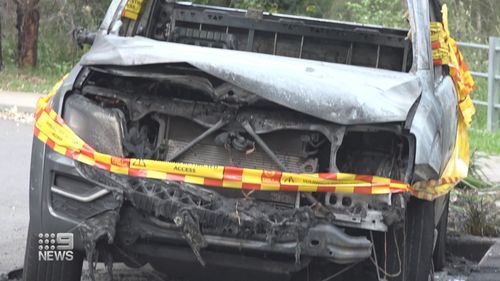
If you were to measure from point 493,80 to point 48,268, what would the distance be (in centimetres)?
1065

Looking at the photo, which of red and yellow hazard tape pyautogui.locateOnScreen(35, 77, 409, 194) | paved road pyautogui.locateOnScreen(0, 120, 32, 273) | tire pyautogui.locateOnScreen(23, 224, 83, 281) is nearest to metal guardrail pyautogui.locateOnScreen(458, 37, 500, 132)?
paved road pyautogui.locateOnScreen(0, 120, 32, 273)

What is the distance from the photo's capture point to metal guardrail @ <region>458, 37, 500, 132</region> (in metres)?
14.6

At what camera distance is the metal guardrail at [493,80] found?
14609mm

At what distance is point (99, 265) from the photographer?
6523mm

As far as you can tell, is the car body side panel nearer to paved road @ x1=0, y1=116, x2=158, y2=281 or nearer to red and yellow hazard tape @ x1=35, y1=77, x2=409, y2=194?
red and yellow hazard tape @ x1=35, y1=77, x2=409, y2=194

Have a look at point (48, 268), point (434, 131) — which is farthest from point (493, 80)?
point (48, 268)

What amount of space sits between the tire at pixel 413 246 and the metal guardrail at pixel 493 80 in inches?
383

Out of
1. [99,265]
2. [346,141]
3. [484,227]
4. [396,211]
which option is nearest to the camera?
[396,211]

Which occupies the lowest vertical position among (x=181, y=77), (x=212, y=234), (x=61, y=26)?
(x=61, y=26)

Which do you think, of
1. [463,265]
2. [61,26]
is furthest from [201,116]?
[61,26]

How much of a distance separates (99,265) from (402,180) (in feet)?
8.07

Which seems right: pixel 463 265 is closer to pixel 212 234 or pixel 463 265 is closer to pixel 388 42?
pixel 388 42

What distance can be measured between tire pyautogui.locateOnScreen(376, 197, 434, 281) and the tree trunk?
A: 1679cm

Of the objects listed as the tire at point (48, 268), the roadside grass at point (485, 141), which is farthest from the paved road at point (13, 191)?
the roadside grass at point (485, 141)
